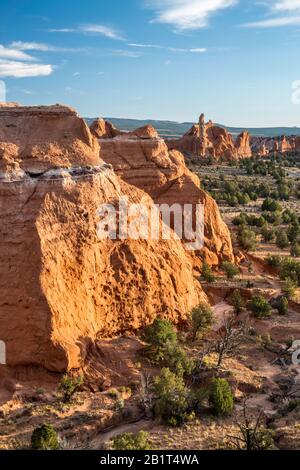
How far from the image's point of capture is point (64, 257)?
17906 mm

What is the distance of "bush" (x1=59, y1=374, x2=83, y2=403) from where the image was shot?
631 inches

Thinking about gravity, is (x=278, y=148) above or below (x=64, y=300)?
above

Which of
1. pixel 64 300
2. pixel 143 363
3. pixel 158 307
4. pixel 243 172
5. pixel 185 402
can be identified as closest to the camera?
pixel 185 402

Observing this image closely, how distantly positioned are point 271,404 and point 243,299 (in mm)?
10428

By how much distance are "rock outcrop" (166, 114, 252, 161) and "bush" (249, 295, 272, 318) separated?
77.5 metres

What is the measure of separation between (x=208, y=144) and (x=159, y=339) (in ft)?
307

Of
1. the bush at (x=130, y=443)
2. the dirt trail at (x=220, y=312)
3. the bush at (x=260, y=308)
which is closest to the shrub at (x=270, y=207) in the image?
the dirt trail at (x=220, y=312)

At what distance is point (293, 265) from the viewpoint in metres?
31.2

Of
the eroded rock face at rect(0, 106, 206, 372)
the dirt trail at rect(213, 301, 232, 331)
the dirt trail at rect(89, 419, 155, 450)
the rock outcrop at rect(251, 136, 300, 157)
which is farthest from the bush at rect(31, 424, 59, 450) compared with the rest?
the rock outcrop at rect(251, 136, 300, 157)

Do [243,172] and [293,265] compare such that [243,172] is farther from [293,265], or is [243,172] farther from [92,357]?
[92,357]

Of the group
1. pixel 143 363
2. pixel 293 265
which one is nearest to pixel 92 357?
pixel 143 363

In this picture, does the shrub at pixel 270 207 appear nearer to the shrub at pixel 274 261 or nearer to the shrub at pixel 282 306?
the shrub at pixel 274 261

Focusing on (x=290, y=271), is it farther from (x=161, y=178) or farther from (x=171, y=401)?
(x=171, y=401)

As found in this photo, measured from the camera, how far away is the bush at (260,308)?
25.2 meters
